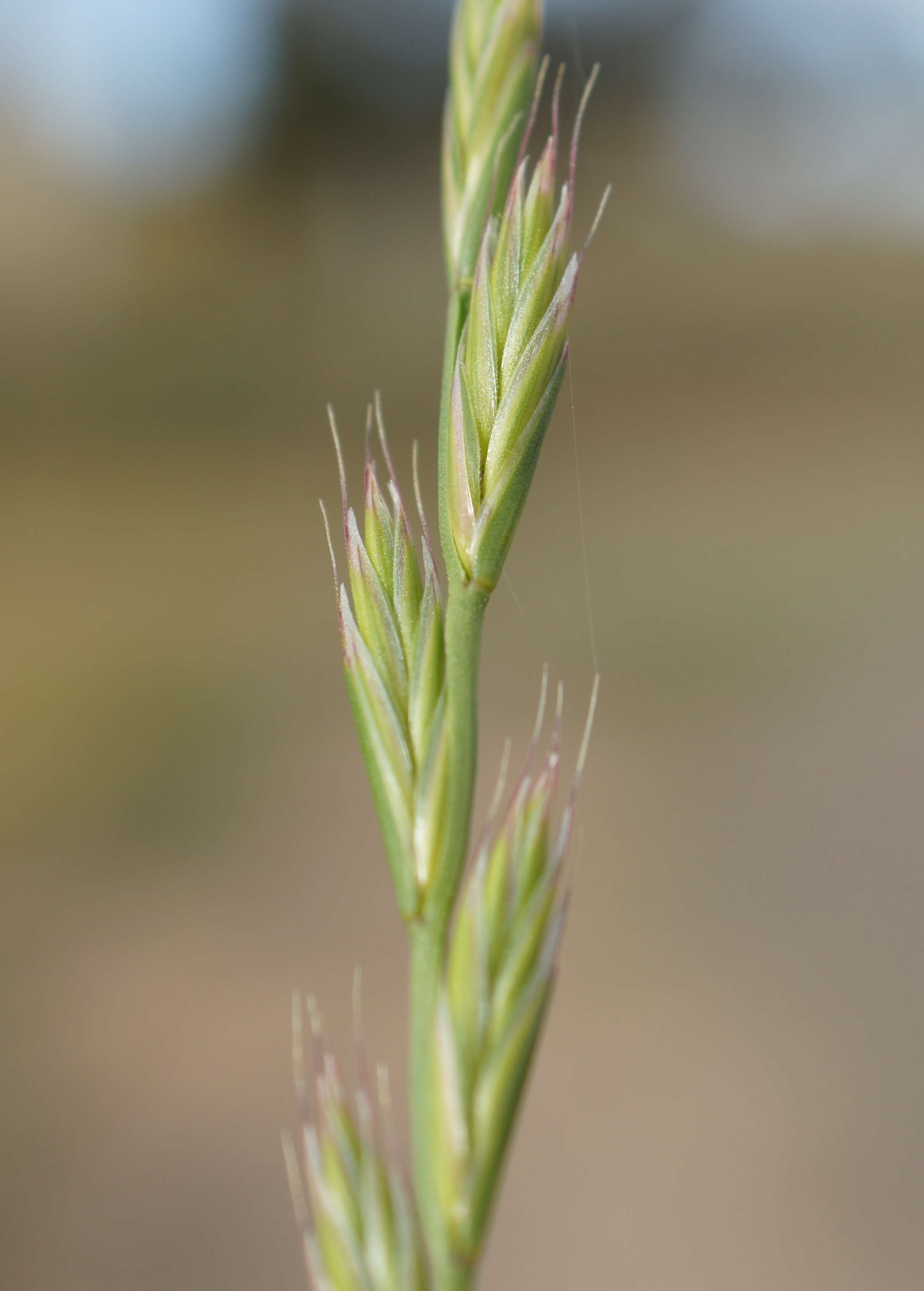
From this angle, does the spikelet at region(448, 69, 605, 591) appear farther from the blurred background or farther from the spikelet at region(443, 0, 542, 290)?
the blurred background

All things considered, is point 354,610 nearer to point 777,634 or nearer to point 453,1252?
point 453,1252

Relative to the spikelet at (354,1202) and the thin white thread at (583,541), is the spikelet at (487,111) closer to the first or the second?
the thin white thread at (583,541)

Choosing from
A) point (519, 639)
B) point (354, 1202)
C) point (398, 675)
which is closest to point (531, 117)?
point (398, 675)

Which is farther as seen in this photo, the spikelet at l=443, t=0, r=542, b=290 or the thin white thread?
the thin white thread

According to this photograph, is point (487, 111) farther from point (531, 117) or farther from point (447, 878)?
point (447, 878)

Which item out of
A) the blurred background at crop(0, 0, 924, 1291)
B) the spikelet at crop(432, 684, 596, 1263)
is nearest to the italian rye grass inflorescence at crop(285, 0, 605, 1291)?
the spikelet at crop(432, 684, 596, 1263)
